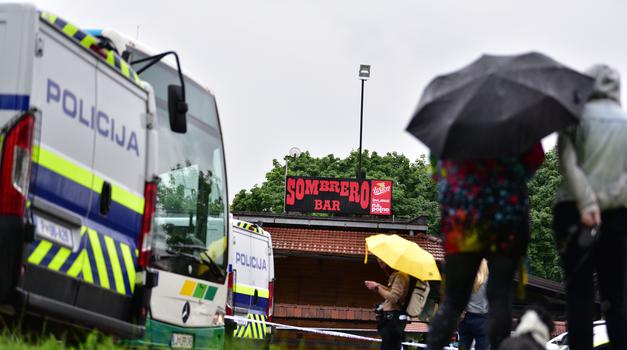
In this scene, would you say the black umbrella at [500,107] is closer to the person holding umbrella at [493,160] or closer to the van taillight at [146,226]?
the person holding umbrella at [493,160]

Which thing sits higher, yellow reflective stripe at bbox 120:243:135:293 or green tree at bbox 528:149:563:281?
green tree at bbox 528:149:563:281

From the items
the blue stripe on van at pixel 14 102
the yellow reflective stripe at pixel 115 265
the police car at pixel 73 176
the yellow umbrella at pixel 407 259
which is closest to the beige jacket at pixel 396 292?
the yellow umbrella at pixel 407 259

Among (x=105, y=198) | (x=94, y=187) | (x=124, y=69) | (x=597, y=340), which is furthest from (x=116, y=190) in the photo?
(x=597, y=340)

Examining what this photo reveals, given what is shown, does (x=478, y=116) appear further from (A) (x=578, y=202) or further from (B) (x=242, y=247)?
(B) (x=242, y=247)

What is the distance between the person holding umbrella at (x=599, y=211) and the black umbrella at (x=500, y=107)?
0.24 m

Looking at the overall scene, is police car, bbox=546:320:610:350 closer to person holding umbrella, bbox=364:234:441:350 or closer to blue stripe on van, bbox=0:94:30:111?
person holding umbrella, bbox=364:234:441:350

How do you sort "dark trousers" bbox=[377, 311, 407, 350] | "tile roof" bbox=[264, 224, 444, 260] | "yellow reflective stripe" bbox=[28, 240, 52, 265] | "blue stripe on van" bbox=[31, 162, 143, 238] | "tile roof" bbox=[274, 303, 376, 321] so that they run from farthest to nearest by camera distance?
"tile roof" bbox=[264, 224, 444, 260]
"tile roof" bbox=[274, 303, 376, 321]
"dark trousers" bbox=[377, 311, 407, 350]
"blue stripe on van" bbox=[31, 162, 143, 238]
"yellow reflective stripe" bbox=[28, 240, 52, 265]

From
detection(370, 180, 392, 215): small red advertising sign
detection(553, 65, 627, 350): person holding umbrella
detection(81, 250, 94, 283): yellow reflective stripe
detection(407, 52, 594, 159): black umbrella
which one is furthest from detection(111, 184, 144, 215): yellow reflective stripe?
detection(370, 180, 392, 215): small red advertising sign

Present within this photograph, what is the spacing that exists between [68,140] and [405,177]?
66374 mm

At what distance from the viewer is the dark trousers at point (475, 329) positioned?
1284cm

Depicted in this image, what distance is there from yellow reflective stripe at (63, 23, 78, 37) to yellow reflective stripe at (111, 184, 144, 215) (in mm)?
1143

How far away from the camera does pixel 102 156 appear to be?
7.52m

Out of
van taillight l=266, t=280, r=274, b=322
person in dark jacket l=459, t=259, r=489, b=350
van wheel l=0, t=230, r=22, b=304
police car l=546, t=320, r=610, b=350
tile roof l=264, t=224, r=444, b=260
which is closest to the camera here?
van wheel l=0, t=230, r=22, b=304

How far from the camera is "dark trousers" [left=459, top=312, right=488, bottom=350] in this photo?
1284 cm
